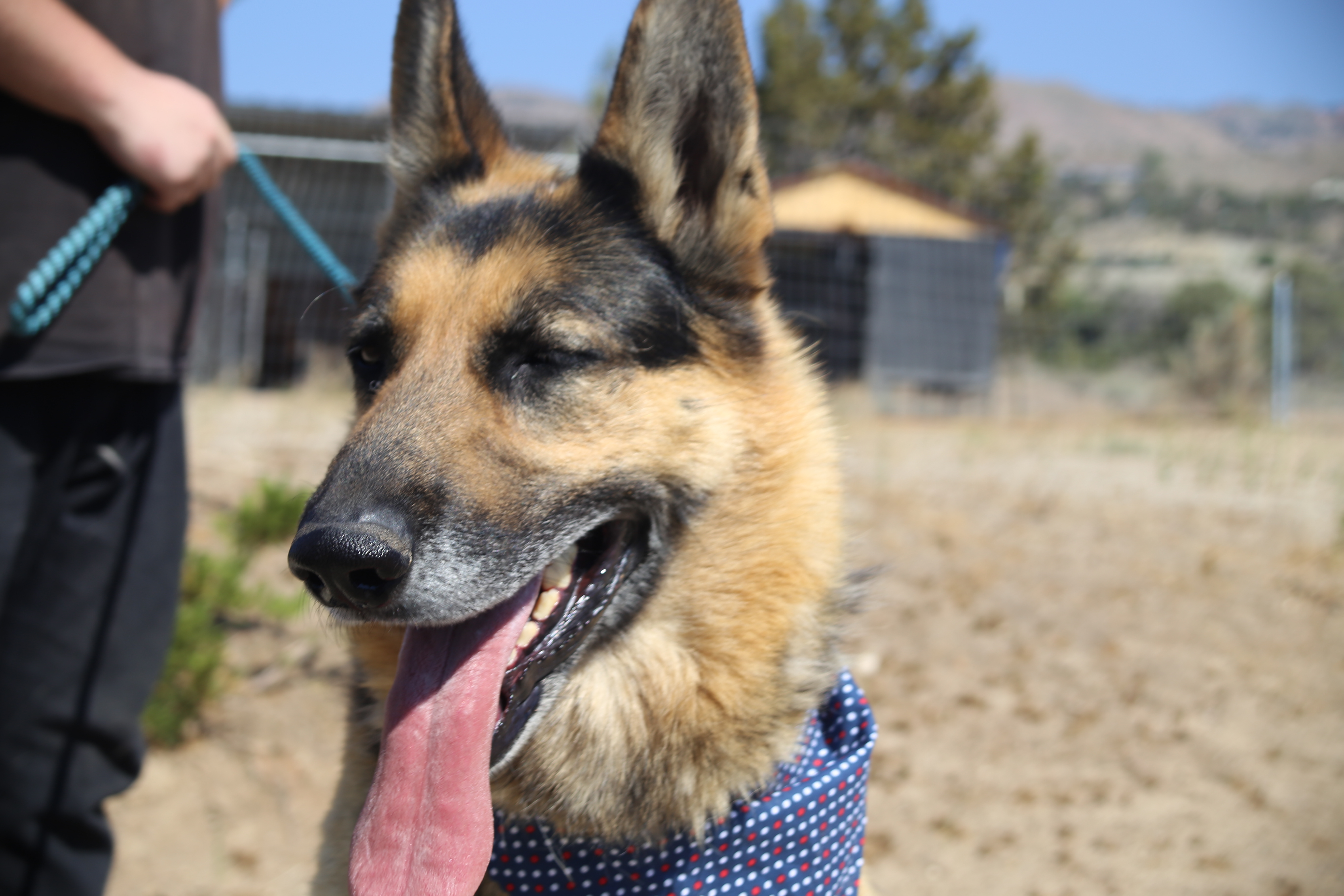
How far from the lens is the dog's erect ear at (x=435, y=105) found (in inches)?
94.8

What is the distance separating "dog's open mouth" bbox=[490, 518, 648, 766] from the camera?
1.88 m

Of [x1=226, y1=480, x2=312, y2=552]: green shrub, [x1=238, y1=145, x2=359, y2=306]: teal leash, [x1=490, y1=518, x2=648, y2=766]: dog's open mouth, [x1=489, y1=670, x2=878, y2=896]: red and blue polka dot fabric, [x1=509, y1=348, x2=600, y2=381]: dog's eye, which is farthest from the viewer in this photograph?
[x1=226, y1=480, x2=312, y2=552]: green shrub

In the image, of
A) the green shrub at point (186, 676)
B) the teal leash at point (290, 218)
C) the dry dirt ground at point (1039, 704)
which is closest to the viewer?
the teal leash at point (290, 218)

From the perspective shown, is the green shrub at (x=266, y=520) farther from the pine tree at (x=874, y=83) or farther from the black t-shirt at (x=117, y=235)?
the pine tree at (x=874, y=83)

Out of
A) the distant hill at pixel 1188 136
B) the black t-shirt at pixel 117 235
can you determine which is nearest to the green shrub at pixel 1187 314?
the distant hill at pixel 1188 136

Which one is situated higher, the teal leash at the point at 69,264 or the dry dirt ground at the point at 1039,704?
the teal leash at the point at 69,264

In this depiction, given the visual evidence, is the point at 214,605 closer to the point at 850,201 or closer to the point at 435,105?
the point at 435,105

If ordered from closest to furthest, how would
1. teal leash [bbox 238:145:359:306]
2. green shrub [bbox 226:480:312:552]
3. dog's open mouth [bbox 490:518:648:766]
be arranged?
1. dog's open mouth [bbox 490:518:648:766]
2. teal leash [bbox 238:145:359:306]
3. green shrub [bbox 226:480:312:552]

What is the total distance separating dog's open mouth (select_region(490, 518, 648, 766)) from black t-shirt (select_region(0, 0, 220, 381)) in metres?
1.25

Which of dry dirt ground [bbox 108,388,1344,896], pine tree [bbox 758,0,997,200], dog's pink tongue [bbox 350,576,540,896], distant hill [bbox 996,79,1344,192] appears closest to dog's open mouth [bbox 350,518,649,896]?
dog's pink tongue [bbox 350,576,540,896]

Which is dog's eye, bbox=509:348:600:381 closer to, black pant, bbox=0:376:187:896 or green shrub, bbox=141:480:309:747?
black pant, bbox=0:376:187:896

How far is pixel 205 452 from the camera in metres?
7.02

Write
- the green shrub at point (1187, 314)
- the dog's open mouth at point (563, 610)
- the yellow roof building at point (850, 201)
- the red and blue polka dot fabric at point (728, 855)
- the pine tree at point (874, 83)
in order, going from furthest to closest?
1. the pine tree at point (874, 83)
2. the yellow roof building at point (850, 201)
3. the green shrub at point (1187, 314)
4. the red and blue polka dot fabric at point (728, 855)
5. the dog's open mouth at point (563, 610)

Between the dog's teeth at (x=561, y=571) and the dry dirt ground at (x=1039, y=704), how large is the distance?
0.84 meters
